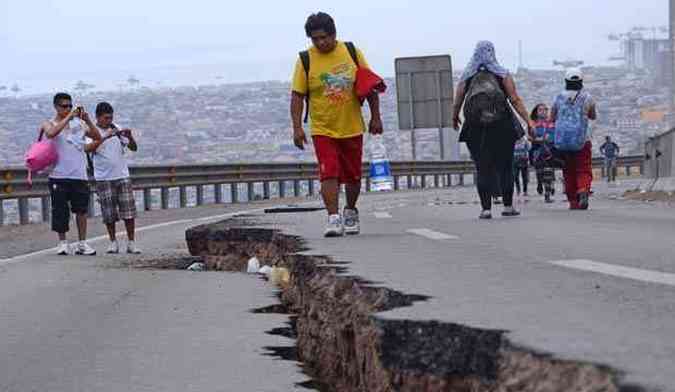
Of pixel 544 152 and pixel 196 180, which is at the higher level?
pixel 544 152

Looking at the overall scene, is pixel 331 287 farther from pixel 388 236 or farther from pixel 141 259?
pixel 141 259

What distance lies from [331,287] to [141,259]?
5.85 meters

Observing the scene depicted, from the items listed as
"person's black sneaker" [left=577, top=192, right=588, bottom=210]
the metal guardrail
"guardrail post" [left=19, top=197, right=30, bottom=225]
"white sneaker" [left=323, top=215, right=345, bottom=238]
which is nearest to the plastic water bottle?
the metal guardrail

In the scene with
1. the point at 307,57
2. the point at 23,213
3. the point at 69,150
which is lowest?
the point at 23,213

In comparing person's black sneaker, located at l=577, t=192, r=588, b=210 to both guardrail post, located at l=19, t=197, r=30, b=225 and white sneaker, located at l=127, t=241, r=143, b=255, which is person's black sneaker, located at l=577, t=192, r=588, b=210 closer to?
white sneaker, located at l=127, t=241, r=143, b=255

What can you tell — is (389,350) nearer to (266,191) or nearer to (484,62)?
(484,62)

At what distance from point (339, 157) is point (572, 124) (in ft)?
17.7

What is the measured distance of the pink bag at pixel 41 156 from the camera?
13.4m

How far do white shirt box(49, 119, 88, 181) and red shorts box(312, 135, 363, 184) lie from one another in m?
3.08

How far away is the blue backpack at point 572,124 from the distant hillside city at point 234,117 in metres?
12.2

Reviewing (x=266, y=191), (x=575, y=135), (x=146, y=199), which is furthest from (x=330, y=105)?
(x=266, y=191)

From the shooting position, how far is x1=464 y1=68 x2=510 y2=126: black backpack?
1381cm

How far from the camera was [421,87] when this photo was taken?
143ft

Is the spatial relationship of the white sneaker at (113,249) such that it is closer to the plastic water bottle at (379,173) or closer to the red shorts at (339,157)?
the red shorts at (339,157)
